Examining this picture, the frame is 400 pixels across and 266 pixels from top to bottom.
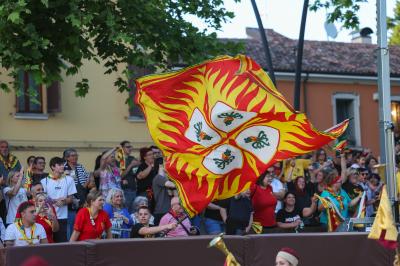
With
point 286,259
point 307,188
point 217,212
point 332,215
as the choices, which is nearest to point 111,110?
point 307,188

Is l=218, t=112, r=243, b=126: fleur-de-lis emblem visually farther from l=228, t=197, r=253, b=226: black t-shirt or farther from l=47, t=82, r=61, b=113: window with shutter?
l=47, t=82, r=61, b=113: window with shutter

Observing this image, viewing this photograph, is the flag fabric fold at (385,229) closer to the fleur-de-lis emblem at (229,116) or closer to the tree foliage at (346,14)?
the fleur-de-lis emblem at (229,116)

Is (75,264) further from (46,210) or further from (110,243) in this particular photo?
(46,210)

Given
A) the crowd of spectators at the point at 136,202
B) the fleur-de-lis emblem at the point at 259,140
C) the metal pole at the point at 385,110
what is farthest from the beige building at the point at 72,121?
the fleur-de-lis emblem at the point at 259,140

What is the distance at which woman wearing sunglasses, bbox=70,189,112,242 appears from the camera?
13.0 m

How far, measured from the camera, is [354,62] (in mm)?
39031

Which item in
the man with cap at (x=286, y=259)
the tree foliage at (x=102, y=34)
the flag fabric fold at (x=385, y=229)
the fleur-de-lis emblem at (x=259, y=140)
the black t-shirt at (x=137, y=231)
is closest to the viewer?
the flag fabric fold at (x=385, y=229)

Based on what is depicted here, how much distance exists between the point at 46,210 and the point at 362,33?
3435 centimetres

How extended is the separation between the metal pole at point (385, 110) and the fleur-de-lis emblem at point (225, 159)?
3.01 m

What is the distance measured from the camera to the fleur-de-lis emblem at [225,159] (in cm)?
1147

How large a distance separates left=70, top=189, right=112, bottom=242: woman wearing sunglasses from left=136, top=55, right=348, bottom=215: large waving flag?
211 cm

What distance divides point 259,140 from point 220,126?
53 cm

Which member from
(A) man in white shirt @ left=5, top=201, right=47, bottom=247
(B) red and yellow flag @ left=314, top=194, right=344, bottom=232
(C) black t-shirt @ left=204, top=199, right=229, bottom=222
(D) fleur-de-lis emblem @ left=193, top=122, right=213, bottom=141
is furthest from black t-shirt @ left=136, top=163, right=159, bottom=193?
(D) fleur-de-lis emblem @ left=193, top=122, right=213, bottom=141

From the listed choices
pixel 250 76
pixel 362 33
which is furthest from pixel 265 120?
pixel 362 33
